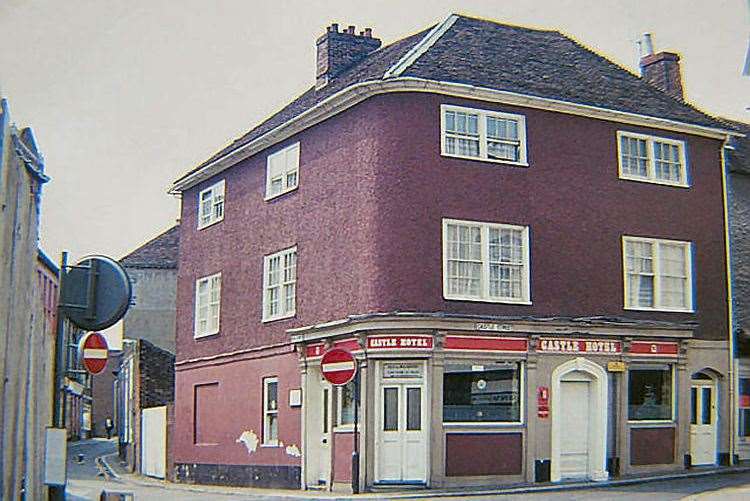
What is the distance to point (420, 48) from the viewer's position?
89.9 feet

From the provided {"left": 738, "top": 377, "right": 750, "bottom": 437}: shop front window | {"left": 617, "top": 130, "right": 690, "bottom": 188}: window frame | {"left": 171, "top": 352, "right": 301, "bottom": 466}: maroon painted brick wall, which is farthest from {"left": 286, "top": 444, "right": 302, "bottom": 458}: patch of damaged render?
{"left": 738, "top": 377, "right": 750, "bottom": 437}: shop front window

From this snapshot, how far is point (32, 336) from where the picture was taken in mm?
10688

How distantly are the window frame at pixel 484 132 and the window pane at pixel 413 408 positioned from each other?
5290 mm

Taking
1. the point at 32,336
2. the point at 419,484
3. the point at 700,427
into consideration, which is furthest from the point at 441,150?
the point at 32,336

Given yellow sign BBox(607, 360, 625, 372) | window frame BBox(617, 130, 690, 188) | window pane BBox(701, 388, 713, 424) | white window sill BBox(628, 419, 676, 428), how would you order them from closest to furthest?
yellow sign BBox(607, 360, 625, 372) → white window sill BBox(628, 419, 676, 428) → window frame BBox(617, 130, 690, 188) → window pane BBox(701, 388, 713, 424)

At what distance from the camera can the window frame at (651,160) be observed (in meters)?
28.3

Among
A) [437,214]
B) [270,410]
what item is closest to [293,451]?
[270,410]

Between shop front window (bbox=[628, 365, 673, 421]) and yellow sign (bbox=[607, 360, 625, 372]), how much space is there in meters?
0.50

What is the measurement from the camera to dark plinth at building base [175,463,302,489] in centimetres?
2817

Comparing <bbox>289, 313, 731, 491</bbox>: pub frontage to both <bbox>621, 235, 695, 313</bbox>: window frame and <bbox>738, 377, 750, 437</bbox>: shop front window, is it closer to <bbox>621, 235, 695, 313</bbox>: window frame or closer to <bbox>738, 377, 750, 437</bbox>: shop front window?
<bbox>621, 235, 695, 313</bbox>: window frame

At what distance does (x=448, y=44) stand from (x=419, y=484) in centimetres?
1049

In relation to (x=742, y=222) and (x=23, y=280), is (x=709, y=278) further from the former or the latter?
(x=23, y=280)

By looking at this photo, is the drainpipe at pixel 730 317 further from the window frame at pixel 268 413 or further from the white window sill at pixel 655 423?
the window frame at pixel 268 413

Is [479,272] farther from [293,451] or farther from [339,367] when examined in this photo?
[293,451]
